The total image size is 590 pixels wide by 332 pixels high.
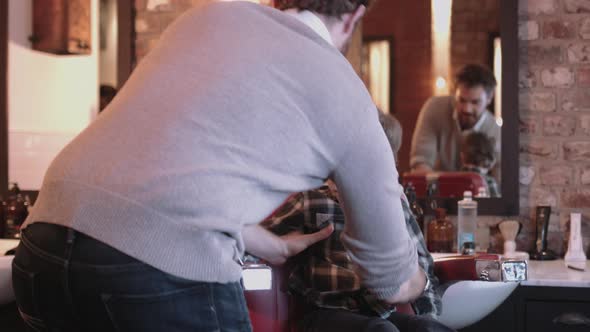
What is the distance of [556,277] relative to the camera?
2354 millimetres

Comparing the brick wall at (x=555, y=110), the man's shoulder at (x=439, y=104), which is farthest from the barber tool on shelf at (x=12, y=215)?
the brick wall at (x=555, y=110)

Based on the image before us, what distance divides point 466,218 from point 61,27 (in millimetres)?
1854

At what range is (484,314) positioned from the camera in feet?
7.61

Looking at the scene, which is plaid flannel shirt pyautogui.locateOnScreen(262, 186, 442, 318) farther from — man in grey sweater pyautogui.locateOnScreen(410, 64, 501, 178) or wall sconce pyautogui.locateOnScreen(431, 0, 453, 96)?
wall sconce pyautogui.locateOnScreen(431, 0, 453, 96)

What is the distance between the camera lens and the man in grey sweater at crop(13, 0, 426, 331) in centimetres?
105

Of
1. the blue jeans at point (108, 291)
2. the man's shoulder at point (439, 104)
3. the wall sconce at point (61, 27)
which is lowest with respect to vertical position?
the blue jeans at point (108, 291)

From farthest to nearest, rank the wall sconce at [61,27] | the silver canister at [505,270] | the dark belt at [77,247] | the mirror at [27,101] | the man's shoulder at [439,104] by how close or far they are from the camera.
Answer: the mirror at [27,101]
the wall sconce at [61,27]
the man's shoulder at [439,104]
the silver canister at [505,270]
the dark belt at [77,247]

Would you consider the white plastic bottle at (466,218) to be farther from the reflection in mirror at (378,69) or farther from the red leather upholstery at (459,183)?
the reflection in mirror at (378,69)

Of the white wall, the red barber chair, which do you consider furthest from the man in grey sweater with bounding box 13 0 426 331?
the white wall

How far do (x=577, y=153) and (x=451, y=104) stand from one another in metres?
0.50

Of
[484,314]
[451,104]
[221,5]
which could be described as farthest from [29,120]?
[221,5]

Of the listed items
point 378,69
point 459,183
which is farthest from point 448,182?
point 378,69

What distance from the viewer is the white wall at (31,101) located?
3273 millimetres

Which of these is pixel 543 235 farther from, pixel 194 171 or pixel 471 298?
pixel 194 171
